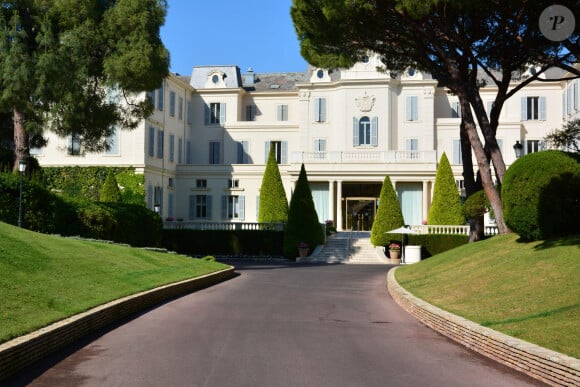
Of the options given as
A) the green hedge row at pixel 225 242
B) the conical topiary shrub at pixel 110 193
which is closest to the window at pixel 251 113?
the green hedge row at pixel 225 242

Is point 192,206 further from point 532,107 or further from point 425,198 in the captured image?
point 532,107

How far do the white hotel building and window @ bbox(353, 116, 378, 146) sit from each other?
3.0 inches

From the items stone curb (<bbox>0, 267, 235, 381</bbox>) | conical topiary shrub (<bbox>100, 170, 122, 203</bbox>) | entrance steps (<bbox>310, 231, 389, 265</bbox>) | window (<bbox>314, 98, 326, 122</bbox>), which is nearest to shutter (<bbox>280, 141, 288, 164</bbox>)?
window (<bbox>314, 98, 326, 122</bbox>)

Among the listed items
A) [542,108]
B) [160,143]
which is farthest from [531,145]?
[160,143]

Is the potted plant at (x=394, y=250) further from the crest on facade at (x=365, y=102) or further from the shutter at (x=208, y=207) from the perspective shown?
the shutter at (x=208, y=207)

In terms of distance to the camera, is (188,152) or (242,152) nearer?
(242,152)

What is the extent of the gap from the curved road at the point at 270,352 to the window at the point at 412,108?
39.8m

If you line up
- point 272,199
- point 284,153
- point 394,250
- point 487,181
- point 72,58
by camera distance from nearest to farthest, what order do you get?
1. point 487,181
2. point 72,58
3. point 394,250
4. point 272,199
5. point 284,153

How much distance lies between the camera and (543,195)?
1681cm

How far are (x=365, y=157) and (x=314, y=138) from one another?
28.0 feet

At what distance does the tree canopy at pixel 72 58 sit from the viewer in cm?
2419

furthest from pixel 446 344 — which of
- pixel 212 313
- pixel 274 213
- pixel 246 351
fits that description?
pixel 274 213

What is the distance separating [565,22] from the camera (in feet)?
58.7

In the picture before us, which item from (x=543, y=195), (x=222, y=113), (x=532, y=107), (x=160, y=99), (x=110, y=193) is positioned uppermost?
(x=532, y=107)
